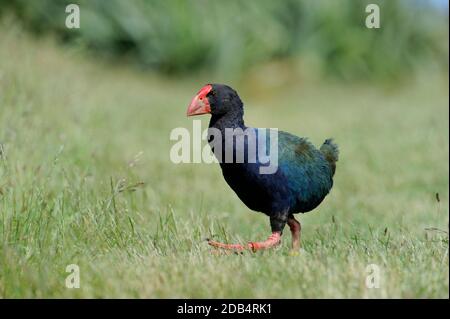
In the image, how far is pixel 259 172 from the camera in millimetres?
4375

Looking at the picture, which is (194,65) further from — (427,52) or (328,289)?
(328,289)

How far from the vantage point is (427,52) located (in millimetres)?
16312

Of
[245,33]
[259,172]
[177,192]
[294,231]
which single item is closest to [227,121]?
[259,172]

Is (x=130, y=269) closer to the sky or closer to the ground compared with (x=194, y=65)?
closer to the ground

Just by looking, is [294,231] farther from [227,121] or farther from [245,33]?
[245,33]

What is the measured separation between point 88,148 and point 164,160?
175 centimetres

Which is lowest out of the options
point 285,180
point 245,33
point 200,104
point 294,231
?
point 294,231

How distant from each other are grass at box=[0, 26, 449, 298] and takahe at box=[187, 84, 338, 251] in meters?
0.17

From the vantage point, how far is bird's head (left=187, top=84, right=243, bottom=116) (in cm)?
445

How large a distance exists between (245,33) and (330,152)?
10.0 metres

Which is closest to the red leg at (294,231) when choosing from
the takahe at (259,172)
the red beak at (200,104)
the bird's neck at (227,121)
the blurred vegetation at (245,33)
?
the takahe at (259,172)

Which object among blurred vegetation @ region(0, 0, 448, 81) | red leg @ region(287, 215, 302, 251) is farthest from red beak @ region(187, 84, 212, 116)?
blurred vegetation @ region(0, 0, 448, 81)
